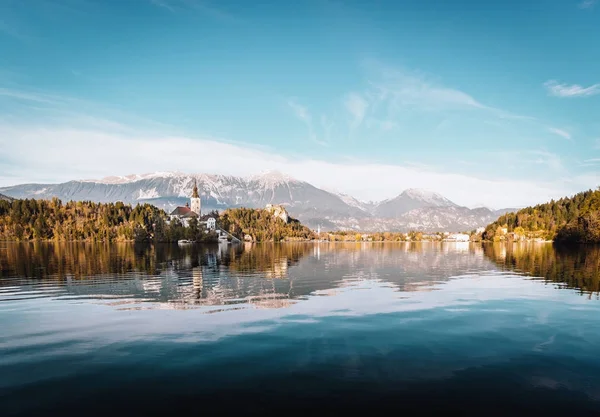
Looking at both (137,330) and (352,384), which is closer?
(352,384)

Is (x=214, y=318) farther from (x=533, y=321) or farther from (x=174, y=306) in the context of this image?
(x=533, y=321)

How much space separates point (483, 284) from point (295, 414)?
45.6m

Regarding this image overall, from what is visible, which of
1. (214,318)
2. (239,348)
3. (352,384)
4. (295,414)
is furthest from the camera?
(214,318)

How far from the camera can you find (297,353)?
21359 mm

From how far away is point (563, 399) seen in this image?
15.9 m

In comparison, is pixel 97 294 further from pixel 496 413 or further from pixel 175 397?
pixel 496 413

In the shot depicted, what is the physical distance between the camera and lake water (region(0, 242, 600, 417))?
15531mm

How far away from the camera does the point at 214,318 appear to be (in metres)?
29.9

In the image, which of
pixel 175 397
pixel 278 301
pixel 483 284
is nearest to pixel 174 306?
pixel 278 301

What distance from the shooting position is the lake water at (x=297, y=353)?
15.5 meters

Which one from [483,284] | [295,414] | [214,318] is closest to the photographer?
[295,414]

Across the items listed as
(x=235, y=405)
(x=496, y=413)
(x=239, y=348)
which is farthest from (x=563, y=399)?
(x=239, y=348)

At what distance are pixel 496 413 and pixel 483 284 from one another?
1635 inches

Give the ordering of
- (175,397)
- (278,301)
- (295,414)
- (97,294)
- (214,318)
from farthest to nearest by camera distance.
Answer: (97,294)
(278,301)
(214,318)
(175,397)
(295,414)
